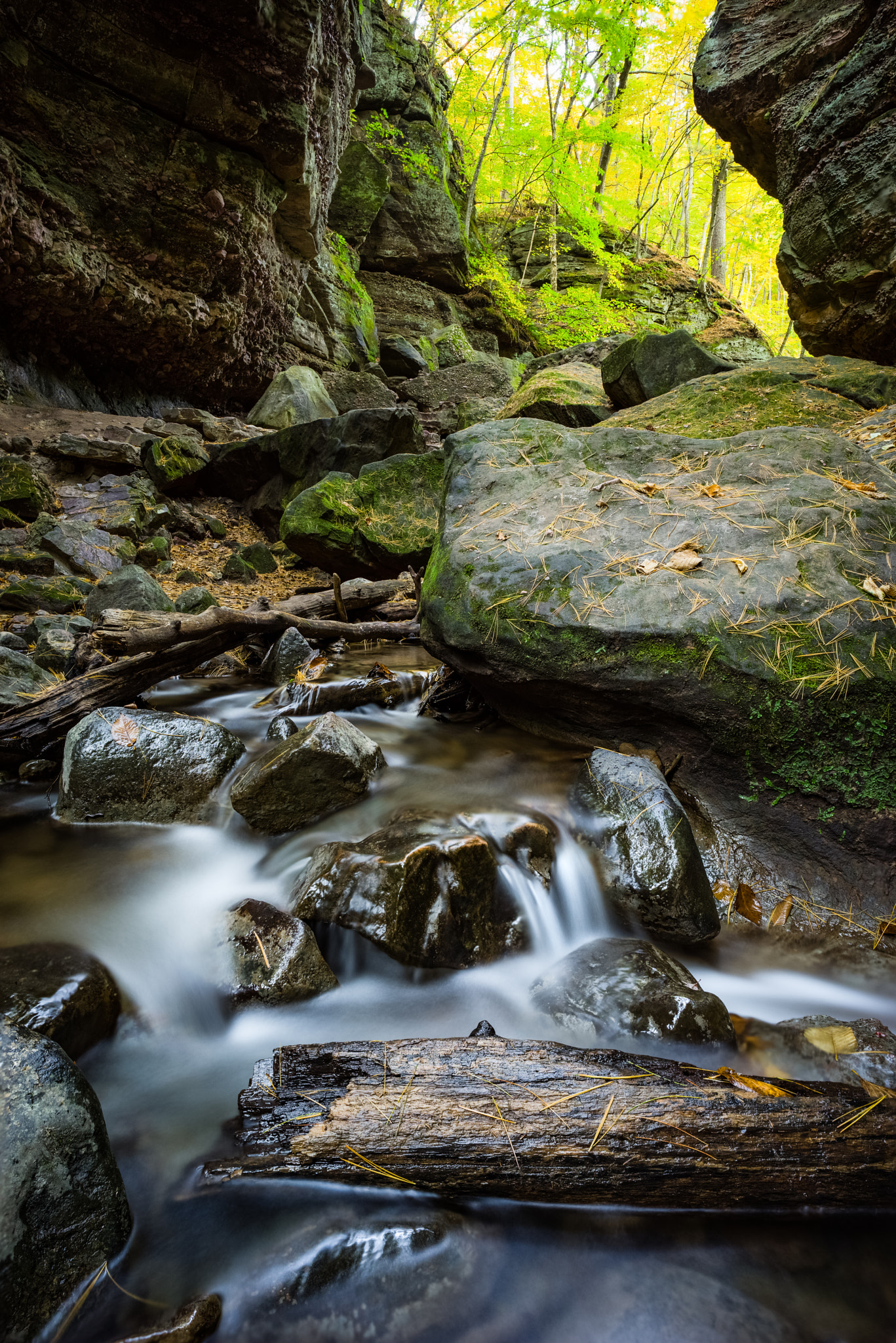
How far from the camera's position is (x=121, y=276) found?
9336mm

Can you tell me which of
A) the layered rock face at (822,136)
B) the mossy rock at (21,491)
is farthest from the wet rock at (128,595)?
the layered rock face at (822,136)

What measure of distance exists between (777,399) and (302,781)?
629 cm

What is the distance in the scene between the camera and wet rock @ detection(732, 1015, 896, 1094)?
1907 mm

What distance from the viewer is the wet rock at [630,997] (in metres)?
2.10

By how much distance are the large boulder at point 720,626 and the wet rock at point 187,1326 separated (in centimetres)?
255

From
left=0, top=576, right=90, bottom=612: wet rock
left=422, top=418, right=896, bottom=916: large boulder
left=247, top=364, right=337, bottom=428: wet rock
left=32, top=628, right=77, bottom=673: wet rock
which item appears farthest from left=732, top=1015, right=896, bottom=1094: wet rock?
left=247, top=364, right=337, bottom=428: wet rock

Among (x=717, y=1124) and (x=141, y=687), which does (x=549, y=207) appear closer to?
(x=141, y=687)

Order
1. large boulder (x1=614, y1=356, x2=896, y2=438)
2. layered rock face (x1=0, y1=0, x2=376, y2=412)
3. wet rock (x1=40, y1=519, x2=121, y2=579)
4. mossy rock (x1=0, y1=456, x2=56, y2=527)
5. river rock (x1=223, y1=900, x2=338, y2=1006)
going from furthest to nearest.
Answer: layered rock face (x1=0, y1=0, x2=376, y2=412)
mossy rock (x1=0, y1=456, x2=56, y2=527)
wet rock (x1=40, y1=519, x2=121, y2=579)
large boulder (x1=614, y1=356, x2=896, y2=438)
river rock (x1=223, y1=900, x2=338, y2=1006)

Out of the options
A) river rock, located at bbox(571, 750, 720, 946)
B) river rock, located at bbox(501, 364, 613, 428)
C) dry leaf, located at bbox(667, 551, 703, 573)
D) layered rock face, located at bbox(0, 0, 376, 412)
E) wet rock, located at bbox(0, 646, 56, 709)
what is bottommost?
river rock, located at bbox(571, 750, 720, 946)

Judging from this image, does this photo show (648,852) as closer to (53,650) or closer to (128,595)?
(53,650)

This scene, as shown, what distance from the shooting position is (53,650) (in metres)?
4.82

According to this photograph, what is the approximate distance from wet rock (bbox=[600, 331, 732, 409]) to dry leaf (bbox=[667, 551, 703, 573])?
540 centimetres

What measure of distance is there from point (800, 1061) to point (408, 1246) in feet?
4.69

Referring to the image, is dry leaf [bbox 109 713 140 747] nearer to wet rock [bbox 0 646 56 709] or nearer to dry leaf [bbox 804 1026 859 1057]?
wet rock [bbox 0 646 56 709]
